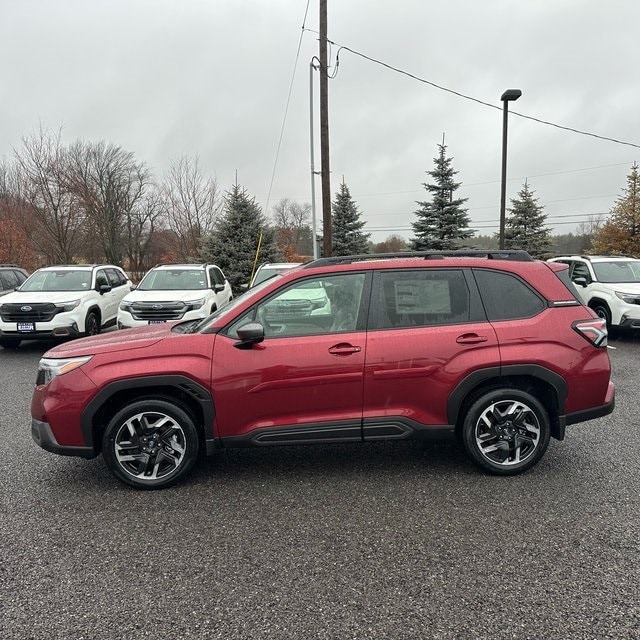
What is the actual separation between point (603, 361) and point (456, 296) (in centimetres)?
128

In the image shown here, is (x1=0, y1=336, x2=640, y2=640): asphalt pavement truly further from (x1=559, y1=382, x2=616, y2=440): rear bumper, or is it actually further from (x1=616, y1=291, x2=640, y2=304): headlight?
(x1=616, y1=291, x2=640, y2=304): headlight

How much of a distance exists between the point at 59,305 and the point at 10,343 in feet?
5.28

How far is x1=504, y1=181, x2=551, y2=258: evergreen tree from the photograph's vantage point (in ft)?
97.7

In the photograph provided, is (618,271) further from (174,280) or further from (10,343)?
(10,343)

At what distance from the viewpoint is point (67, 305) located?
9.41 metres

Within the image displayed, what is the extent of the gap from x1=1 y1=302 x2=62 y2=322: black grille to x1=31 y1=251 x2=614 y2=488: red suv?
631cm

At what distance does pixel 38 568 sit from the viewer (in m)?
2.67

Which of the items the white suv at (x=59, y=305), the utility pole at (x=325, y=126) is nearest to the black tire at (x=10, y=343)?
the white suv at (x=59, y=305)

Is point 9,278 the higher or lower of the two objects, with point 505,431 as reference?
higher

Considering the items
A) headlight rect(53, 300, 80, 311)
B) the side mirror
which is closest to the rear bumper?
the side mirror

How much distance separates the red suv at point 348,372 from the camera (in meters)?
3.50

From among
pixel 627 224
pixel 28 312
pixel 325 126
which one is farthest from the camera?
pixel 627 224

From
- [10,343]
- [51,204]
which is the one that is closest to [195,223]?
[51,204]

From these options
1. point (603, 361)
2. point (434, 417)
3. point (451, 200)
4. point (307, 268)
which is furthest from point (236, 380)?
point (451, 200)
